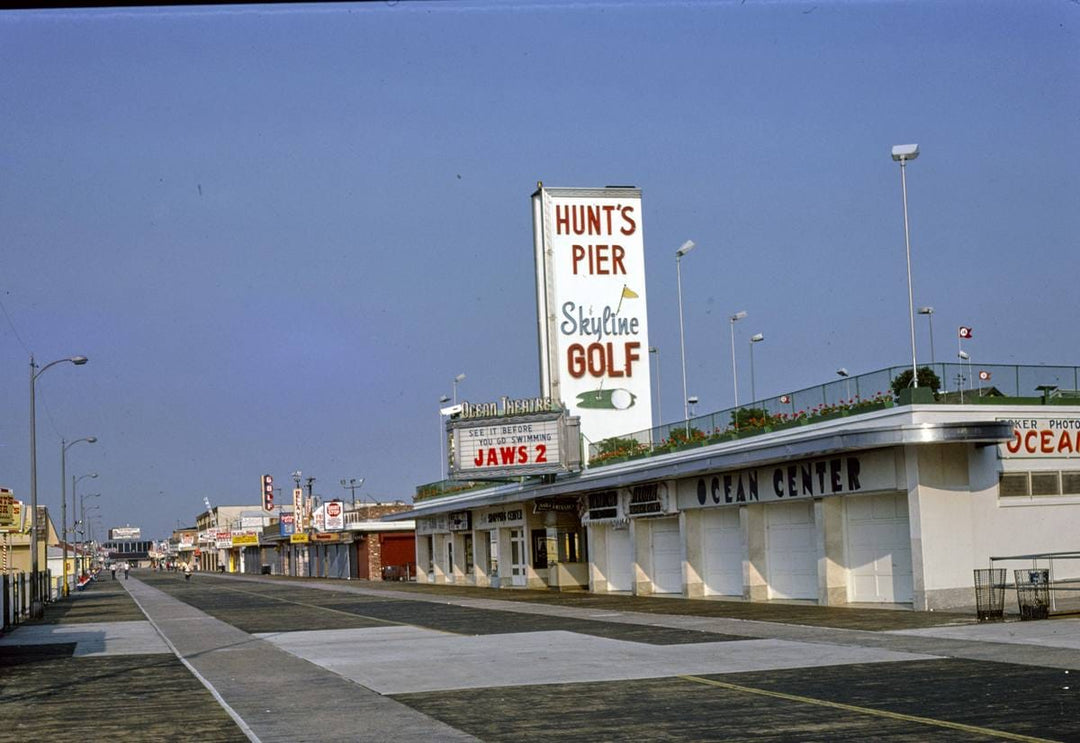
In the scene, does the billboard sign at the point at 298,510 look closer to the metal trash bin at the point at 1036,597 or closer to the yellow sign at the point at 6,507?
the yellow sign at the point at 6,507

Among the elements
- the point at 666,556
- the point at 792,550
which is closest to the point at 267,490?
the point at 666,556

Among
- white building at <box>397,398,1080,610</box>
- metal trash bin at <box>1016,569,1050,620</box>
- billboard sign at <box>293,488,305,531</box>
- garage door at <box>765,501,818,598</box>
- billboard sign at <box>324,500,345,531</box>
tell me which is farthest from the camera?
billboard sign at <box>293,488,305,531</box>

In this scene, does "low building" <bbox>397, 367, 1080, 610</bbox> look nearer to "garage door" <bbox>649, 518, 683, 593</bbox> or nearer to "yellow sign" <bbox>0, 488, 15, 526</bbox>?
"garage door" <bbox>649, 518, 683, 593</bbox>

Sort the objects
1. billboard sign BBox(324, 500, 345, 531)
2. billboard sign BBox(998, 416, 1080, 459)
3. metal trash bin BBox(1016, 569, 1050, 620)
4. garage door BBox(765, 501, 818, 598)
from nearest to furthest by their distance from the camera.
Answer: metal trash bin BBox(1016, 569, 1050, 620), billboard sign BBox(998, 416, 1080, 459), garage door BBox(765, 501, 818, 598), billboard sign BBox(324, 500, 345, 531)

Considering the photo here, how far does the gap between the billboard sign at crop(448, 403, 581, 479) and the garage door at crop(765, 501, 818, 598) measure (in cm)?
1531

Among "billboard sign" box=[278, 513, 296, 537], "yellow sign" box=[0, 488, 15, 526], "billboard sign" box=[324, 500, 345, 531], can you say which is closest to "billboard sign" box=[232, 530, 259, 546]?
"billboard sign" box=[278, 513, 296, 537]

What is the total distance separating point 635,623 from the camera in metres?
32.0

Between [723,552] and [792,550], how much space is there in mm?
4658

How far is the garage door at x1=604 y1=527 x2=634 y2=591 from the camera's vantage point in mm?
50969

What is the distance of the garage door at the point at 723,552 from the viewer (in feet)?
137

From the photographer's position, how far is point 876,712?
14.7m

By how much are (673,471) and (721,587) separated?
434 cm

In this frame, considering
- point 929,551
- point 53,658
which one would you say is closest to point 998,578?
point 929,551

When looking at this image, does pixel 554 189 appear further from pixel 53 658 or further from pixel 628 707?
pixel 628 707
